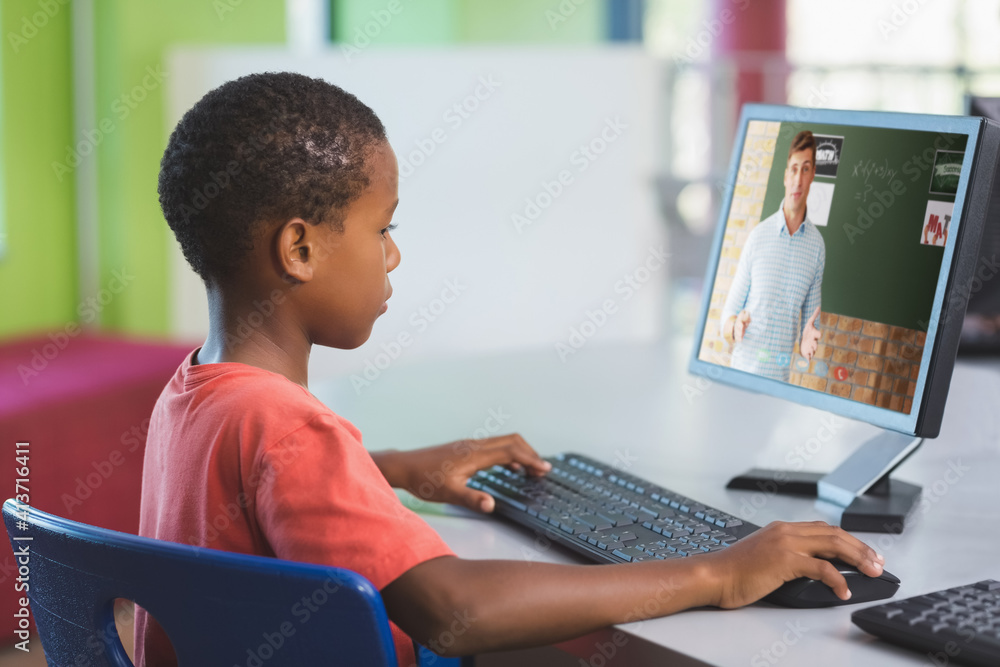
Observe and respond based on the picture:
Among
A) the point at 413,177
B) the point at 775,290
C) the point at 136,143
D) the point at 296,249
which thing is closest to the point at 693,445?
the point at 775,290

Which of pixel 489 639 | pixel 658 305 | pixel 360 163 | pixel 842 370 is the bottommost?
pixel 658 305

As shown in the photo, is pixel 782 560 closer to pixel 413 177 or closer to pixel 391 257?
pixel 391 257

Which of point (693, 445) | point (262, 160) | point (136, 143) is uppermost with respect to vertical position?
point (262, 160)

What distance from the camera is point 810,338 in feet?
3.47

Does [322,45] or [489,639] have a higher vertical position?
[322,45]

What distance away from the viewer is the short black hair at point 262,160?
2.66 ft

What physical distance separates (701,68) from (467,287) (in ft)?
5.25

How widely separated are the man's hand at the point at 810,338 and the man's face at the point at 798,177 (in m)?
0.12

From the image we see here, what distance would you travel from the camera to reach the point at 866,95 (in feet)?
16.5

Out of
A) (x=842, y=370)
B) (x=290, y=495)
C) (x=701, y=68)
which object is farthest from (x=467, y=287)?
(x=290, y=495)

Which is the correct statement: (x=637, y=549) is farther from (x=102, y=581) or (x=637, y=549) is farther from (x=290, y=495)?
(x=102, y=581)

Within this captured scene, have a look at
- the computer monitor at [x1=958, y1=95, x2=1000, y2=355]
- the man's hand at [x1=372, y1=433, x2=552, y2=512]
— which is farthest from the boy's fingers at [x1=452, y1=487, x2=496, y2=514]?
the computer monitor at [x1=958, y1=95, x2=1000, y2=355]

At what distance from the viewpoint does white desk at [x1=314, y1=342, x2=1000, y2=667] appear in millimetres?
739

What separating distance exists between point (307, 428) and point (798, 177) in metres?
0.61
